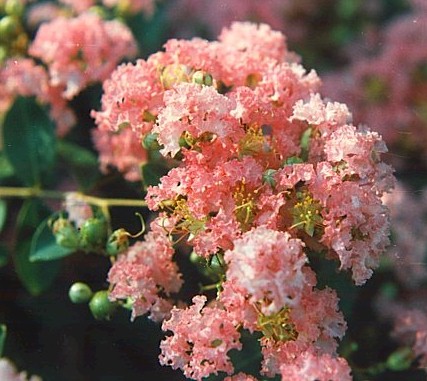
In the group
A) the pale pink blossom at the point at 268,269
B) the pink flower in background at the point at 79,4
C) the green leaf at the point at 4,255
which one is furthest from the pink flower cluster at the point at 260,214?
the pink flower in background at the point at 79,4

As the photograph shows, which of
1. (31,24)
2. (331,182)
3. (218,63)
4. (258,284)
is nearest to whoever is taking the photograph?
(258,284)

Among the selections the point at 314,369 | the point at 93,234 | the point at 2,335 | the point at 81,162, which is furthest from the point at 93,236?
the point at 314,369

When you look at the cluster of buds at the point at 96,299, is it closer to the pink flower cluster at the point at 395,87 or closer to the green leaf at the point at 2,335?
the green leaf at the point at 2,335

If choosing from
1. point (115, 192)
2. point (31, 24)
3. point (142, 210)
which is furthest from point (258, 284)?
point (31, 24)

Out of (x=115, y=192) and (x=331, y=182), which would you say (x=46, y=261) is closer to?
(x=115, y=192)

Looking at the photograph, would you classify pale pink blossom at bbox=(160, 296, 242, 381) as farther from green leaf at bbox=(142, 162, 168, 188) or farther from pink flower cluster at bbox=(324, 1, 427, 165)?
pink flower cluster at bbox=(324, 1, 427, 165)

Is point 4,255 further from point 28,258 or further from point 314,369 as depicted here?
point 314,369
